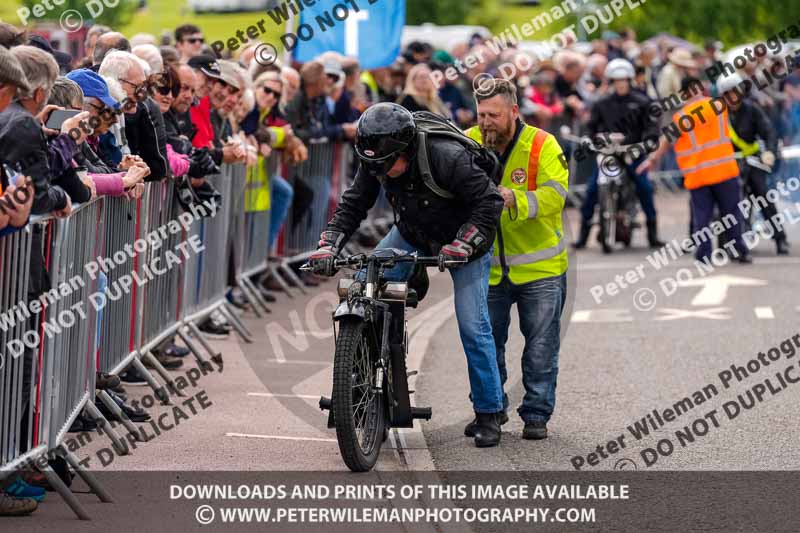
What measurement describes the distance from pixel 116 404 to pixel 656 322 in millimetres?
6601

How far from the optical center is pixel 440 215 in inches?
337

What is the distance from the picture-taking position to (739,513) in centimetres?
723

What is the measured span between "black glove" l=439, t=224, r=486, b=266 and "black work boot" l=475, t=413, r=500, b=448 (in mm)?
1022

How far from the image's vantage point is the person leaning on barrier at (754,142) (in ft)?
64.2

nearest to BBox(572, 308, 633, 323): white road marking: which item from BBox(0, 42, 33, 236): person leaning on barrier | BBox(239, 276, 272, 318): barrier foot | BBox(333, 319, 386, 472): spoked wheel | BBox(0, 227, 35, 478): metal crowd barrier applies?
BBox(239, 276, 272, 318): barrier foot

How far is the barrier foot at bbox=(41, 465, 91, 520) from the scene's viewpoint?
6910mm

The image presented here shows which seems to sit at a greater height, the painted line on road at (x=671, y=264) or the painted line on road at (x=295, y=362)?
the painted line on road at (x=295, y=362)

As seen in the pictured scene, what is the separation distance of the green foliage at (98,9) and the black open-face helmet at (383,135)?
16097 mm

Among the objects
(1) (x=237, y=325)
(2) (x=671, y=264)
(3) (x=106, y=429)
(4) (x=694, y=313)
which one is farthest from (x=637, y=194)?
(3) (x=106, y=429)

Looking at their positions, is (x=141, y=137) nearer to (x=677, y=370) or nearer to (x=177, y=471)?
(x=177, y=471)

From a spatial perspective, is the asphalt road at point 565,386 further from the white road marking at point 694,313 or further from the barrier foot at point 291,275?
the barrier foot at point 291,275

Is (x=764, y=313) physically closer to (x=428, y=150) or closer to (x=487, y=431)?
(x=487, y=431)

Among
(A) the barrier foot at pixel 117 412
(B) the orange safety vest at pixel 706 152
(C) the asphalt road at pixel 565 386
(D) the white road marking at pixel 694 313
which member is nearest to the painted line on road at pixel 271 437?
(C) the asphalt road at pixel 565 386

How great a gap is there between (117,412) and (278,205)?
6.29 meters
